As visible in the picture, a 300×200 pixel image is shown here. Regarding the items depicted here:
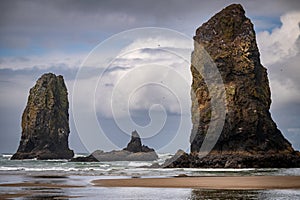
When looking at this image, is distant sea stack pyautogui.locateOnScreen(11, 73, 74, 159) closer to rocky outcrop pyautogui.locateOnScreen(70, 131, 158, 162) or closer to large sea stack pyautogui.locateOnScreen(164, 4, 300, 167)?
rocky outcrop pyautogui.locateOnScreen(70, 131, 158, 162)

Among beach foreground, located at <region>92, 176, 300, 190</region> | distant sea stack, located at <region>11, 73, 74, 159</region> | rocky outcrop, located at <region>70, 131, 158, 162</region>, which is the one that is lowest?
beach foreground, located at <region>92, 176, 300, 190</region>

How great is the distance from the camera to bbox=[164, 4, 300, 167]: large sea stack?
56688 millimetres

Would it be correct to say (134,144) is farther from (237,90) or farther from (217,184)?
(217,184)

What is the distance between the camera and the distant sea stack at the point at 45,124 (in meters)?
116

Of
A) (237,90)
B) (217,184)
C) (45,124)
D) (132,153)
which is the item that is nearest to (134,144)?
(132,153)

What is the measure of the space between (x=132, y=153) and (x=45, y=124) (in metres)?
27.1

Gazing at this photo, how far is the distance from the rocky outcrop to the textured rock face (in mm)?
38281

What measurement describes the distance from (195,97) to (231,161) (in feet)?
41.7

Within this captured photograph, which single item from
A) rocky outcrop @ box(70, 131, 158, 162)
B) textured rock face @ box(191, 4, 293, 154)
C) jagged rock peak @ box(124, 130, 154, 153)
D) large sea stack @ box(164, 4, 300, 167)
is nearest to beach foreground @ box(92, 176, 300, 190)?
large sea stack @ box(164, 4, 300, 167)

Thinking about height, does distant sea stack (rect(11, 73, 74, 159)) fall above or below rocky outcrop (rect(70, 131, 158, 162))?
above

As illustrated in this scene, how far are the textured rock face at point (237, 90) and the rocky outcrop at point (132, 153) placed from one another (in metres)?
38.3

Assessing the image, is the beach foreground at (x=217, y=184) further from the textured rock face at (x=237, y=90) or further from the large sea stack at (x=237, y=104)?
the textured rock face at (x=237, y=90)

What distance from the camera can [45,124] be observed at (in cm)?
11875

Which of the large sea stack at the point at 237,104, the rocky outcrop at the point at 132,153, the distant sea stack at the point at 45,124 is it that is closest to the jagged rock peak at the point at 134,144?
the rocky outcrop at the point at 132,153
